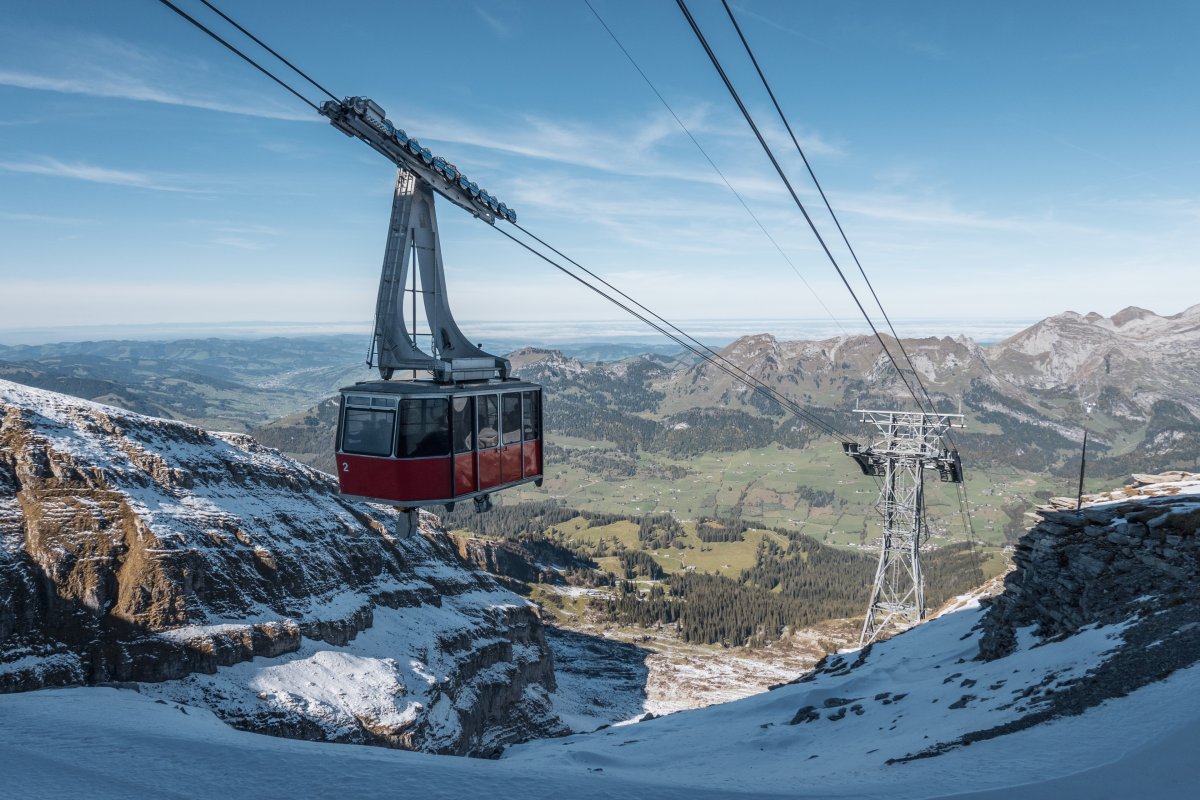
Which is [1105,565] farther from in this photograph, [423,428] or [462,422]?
[423,428]

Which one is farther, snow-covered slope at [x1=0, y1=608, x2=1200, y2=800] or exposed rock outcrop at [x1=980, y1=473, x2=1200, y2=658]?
exposed rock outcrop at [x1=980, y1=473, x2=1200, y2=658]

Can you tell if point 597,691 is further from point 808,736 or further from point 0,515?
point 808,736

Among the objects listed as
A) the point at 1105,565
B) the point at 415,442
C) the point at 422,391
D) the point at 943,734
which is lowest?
the point at 943,734

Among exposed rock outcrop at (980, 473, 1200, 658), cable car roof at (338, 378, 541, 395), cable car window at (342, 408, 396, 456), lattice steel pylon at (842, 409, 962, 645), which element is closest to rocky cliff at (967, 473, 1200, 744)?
exposed rock outcrop at (980, 473, 1200, 658)

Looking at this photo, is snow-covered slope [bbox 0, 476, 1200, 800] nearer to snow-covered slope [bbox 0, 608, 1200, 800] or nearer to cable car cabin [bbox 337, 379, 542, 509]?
snow-covered slope [bbox 0, 608, 1200, 800]

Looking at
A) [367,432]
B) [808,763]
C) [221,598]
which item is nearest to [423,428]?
[367,432]

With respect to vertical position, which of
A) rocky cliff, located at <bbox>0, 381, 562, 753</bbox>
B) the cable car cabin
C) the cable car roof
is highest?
the cable car roof

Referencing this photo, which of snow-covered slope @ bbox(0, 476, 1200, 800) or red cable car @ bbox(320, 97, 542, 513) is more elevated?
red cable car @ bbox(320, 97, 542, 513)
